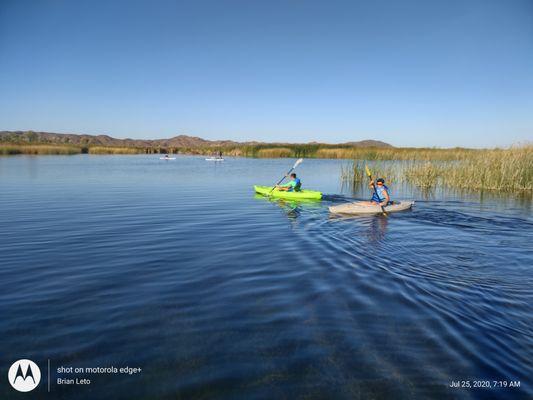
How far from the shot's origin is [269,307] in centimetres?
529

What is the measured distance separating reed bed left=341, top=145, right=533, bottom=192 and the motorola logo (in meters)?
19.7

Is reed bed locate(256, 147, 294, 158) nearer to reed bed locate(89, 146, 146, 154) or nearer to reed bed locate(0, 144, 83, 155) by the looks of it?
reed bed locate(89, 146, 146, 154)

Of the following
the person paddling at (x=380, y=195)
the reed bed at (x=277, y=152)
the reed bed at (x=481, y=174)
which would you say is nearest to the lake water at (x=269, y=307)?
the person paddling at (x=380, y=195)

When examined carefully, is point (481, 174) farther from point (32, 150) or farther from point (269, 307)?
A: point (32, 150)

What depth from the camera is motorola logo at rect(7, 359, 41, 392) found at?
11.7ft

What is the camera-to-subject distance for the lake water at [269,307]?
3691mm

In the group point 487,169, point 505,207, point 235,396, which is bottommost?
point 235,396

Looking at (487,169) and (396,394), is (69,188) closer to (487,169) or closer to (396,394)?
(396,394)

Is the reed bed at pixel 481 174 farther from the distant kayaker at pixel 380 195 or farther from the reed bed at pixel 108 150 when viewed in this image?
the reed bed at pixel 108 150

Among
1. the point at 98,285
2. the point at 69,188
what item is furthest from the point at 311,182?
the point at 98,285

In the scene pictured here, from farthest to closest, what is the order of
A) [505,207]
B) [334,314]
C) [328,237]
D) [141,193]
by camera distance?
[141,193] → [505,207] → [328,237] → [334,314]

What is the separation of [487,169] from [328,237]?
13234 millimetres

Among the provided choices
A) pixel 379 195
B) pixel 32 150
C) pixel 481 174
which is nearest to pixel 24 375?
pixel 379 195

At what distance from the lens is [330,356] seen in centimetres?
407
